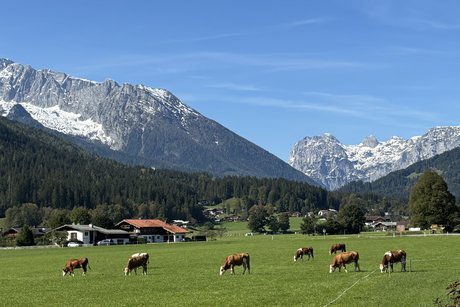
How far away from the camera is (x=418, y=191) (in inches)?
5295

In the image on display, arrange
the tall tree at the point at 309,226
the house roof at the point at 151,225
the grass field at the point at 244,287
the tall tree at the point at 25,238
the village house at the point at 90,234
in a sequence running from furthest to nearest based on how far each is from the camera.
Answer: the house roof at the point at 151,225 → the tall tree at the point at 309,226 → the village house at the point at 90,234 → the tall tree at the point at 25,238 → the grass field at the point at 244,287

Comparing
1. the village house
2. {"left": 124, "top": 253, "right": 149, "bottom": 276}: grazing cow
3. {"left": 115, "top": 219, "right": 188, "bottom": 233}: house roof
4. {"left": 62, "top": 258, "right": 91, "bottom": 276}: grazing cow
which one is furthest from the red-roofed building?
{"left": 124, "top": 253, "right": 149, "bottom": 276}: grazing cow

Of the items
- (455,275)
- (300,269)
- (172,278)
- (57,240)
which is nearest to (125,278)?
(172,278)

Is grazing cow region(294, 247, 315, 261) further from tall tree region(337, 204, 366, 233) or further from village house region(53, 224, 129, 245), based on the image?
tall tree region(337, 204, 366, 233)

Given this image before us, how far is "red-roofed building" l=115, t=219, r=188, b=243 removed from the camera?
191 meters

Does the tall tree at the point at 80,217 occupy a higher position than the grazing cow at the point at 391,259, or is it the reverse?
the tall tree at the point at 80,217

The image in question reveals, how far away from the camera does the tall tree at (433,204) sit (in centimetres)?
13088

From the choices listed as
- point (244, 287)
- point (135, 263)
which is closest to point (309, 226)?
point (135, 263)

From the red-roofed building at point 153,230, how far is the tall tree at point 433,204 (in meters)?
75.2

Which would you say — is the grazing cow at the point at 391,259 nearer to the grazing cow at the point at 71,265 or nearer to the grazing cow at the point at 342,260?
the grazing cow at the point at 342,260

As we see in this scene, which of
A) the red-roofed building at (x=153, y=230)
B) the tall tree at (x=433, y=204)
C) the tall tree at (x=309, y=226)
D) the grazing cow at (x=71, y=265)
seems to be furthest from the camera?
the red-roofed building at (x=153, y=230)

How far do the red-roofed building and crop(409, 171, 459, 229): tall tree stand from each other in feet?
247

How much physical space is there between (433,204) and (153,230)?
89.8 metres

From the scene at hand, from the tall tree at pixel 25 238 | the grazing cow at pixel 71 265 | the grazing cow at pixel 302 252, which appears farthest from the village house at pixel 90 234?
the grazing cow at pixel 71 265
